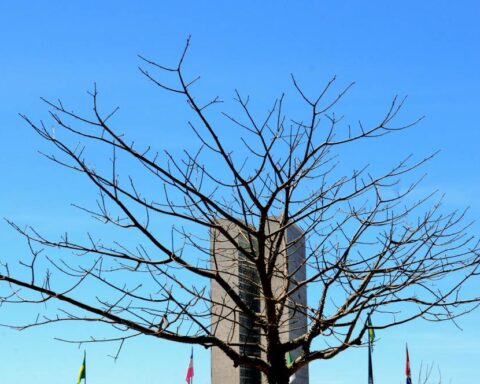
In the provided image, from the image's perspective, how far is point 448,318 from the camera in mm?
8289

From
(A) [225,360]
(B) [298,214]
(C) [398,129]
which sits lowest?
(B) [298,214]

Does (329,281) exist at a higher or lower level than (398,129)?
lower

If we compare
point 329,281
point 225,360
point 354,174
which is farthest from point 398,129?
point 225,360

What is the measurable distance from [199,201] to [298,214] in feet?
3.23

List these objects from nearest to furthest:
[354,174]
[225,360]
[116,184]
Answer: [116,184] < [354,174] < [225,360]

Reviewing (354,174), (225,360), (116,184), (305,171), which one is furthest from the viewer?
(225,360)

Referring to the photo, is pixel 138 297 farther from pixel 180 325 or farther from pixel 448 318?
pixel 448 318

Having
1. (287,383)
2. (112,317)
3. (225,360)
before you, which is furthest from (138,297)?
(225,360)

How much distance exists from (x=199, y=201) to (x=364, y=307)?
179 cm

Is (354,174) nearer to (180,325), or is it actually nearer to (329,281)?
(329,281)

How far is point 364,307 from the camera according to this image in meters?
7.79

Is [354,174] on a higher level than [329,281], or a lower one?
higher

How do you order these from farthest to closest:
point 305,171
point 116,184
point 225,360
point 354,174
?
point 225,360 → point 354,174 → point 305,171 → point 116,184

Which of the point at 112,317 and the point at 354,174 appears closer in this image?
the point at 112,317
